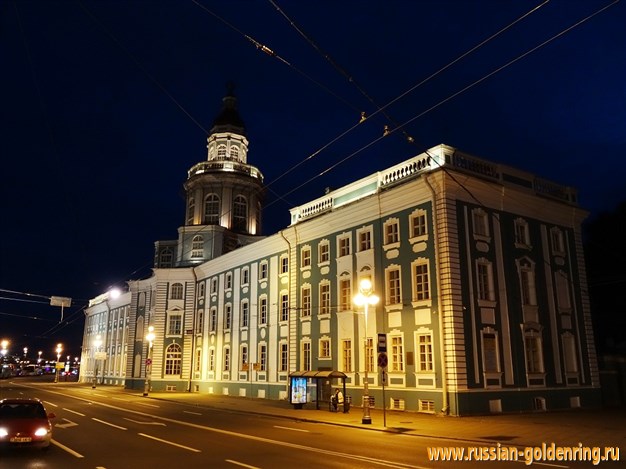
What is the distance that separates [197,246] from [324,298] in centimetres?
2695

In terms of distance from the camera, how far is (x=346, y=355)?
3394cm

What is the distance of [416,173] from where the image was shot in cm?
3058

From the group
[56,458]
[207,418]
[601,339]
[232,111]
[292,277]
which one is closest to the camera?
[56,458]

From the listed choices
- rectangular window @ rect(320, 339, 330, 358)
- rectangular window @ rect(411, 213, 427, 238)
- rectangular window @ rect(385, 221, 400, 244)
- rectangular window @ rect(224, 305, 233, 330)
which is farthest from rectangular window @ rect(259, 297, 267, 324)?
rectangular window @ rect(411, 213, 427, 238)

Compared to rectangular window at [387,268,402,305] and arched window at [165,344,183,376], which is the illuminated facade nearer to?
rectangular window at [387,268,402,305]

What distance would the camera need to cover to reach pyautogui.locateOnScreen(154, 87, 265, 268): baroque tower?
59.5 metres

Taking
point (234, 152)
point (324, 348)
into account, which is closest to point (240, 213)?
point (234, 152)

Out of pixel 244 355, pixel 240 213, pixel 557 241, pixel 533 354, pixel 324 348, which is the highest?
pixel 240 213

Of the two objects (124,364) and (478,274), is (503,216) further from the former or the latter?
(124,364)

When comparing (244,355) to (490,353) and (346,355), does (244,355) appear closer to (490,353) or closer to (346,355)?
(346,355)

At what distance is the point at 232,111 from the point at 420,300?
143 ft

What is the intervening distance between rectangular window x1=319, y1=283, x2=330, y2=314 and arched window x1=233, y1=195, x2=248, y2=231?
87.8ft

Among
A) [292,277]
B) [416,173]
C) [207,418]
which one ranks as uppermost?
[416,173]

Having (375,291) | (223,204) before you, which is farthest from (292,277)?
(223,204)
